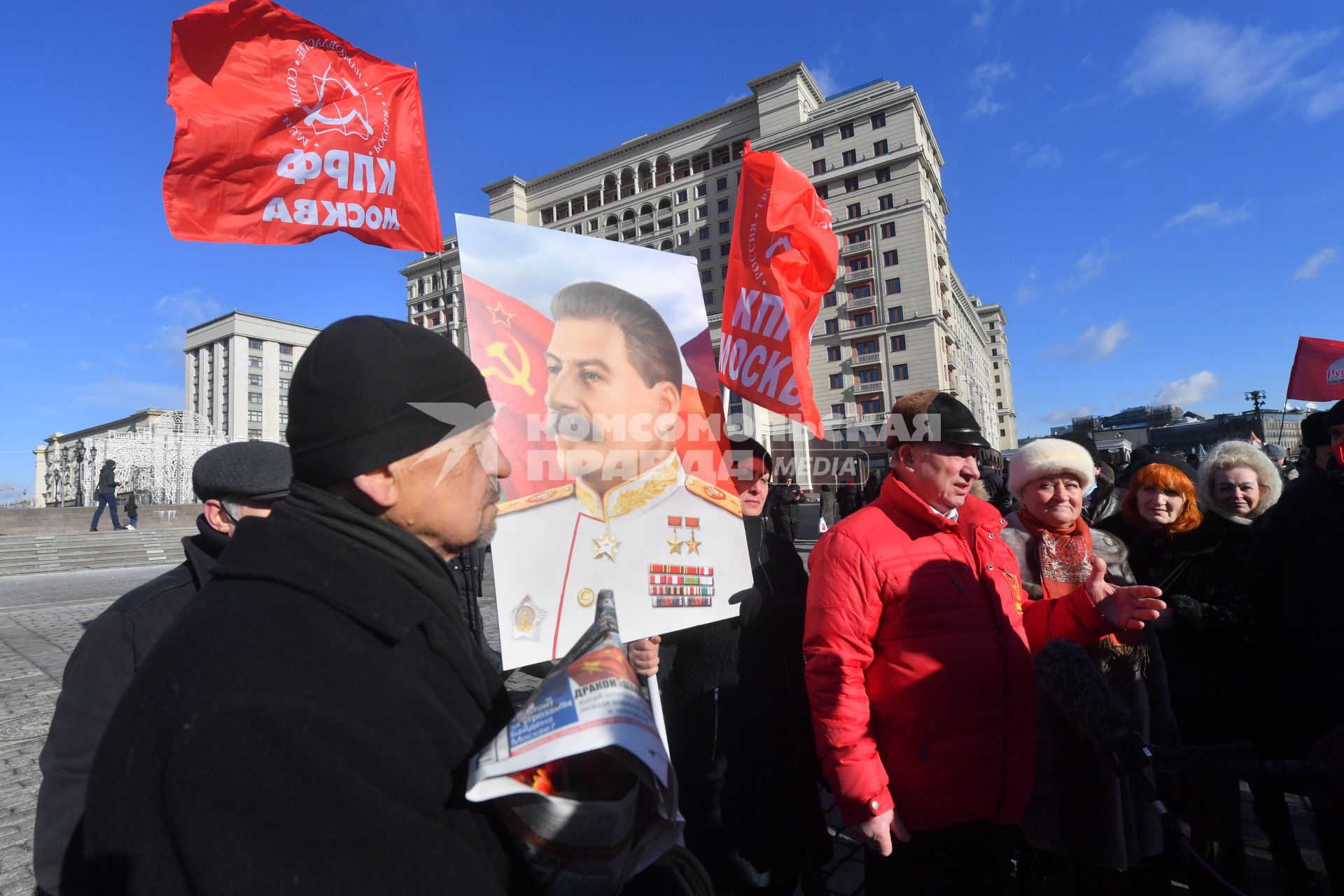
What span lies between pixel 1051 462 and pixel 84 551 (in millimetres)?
23561

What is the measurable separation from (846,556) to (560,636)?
3.54ft

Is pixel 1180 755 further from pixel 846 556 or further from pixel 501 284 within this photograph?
pixel 501 284

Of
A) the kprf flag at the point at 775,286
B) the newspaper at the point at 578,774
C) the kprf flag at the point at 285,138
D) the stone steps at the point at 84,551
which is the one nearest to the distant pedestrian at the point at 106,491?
the stone steps at the point at 84,551

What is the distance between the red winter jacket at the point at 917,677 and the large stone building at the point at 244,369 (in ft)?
327

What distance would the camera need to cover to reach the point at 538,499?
2.18 m

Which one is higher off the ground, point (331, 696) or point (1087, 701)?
point (331, 696)

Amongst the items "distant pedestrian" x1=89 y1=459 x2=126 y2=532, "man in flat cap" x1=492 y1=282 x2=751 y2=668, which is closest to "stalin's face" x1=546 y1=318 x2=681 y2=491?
"man in flat cap" x1=492 y1=282 x2=751 y2=668

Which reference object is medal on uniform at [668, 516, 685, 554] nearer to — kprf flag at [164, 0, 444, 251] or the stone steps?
kprf flag at [164, 0, 444, 251]

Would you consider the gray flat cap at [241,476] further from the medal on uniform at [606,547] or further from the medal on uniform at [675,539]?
the medal on uniform at [675,539]

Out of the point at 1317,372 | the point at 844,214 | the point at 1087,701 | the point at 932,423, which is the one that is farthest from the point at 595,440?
the point at 844,214

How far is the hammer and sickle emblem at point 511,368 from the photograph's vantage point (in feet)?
7.02

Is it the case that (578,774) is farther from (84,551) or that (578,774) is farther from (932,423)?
(84,551)

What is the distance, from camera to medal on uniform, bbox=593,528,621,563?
226 centimetres

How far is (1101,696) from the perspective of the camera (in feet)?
8.11
